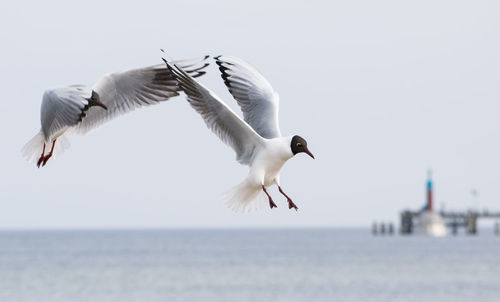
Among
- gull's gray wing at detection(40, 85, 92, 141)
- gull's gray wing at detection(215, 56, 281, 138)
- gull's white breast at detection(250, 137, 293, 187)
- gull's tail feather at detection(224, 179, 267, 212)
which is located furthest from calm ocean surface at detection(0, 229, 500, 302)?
gull's gray wing at detection(40, 85, 92, 141)

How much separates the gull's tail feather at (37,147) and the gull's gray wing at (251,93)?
1.65 meters

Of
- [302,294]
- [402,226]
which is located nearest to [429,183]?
[402,226]

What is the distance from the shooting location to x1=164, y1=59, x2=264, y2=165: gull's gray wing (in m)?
9.39

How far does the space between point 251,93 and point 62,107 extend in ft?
9.09

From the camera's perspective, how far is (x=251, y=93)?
10875 mm

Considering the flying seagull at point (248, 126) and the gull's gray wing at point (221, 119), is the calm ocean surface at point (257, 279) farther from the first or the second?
the gull's gray wing at point (221, 119)

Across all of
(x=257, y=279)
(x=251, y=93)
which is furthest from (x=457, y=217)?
(x=251, y=93)

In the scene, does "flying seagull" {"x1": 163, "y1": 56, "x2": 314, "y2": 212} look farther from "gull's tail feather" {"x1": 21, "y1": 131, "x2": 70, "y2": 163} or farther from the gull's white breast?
"gull's tail feather" {"x1": 21, "y1": 131, "x2": 70, "y2": 163}

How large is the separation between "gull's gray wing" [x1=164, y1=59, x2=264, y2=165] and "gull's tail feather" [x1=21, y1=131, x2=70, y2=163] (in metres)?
1.45

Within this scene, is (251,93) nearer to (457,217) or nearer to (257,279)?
(257,279)

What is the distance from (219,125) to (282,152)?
106cm

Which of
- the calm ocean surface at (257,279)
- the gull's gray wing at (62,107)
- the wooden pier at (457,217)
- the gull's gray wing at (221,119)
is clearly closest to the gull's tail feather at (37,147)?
the gull's gray wing at (62,107)

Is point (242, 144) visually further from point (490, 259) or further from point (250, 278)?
point (490, 259)

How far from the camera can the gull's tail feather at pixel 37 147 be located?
33.5ft
